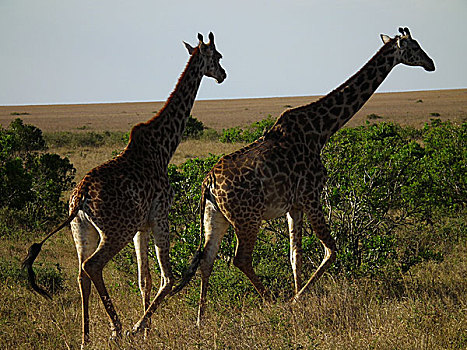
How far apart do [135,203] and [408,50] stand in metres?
4.12

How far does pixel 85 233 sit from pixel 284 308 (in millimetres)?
2254

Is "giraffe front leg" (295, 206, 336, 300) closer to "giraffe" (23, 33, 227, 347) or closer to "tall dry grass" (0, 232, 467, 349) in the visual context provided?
"tall dry grass" (0, 232, 467, 349)

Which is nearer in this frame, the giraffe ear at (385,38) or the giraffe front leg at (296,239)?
the giraffe front leg at (296,239)

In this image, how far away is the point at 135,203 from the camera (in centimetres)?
555

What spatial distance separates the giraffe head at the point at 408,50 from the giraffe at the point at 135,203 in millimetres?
2455

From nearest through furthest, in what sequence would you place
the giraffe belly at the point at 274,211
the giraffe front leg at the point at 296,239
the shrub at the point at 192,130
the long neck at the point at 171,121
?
the giraffe belly at the point at 274,211
the long neck at the point at 171,121
the giraffe front leg at the point at 296,239
the shrub at the point at 192,130

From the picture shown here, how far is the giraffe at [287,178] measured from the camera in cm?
595

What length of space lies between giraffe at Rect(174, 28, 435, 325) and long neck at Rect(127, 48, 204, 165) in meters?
0.75

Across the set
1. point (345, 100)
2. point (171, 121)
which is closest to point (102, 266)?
point (171, 121)

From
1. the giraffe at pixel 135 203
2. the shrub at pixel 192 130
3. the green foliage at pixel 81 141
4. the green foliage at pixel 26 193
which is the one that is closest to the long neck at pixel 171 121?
the giraffe at pixel 135 203

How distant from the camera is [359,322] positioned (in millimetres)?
5652

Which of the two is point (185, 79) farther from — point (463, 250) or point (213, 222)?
point (463, 250)

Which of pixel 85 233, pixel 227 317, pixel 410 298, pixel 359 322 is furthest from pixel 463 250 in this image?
pixel 85 233

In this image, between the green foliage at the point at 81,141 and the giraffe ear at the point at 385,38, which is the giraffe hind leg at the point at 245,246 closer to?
the giraffe ear at the point at 385,38
